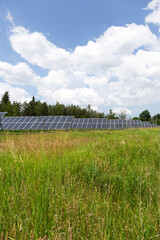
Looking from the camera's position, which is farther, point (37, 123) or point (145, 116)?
point (145, 116)

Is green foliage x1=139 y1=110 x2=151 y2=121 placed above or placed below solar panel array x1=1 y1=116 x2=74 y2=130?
above

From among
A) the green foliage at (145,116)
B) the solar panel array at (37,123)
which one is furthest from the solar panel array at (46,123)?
the green foliage at (145,116)

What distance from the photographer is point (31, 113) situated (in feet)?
179

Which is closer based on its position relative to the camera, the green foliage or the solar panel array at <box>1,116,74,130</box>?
the solar panel array at <box>1,116,74,130</box>

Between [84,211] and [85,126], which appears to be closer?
[84,211]

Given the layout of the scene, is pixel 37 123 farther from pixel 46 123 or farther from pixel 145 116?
pixel 145 116

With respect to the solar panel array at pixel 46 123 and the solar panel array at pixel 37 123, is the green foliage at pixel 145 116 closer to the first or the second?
the solar panel array at pixel 46 123

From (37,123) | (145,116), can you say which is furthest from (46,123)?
(145,116)

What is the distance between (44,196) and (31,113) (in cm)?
5557

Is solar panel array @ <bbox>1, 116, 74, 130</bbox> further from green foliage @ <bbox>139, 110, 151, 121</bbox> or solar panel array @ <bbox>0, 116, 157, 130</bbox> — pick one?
green foliage @ <bbox>139, 110, 151, 121</bbox>

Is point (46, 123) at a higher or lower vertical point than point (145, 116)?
lower

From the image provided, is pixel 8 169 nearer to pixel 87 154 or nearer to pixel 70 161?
pixel 70 161

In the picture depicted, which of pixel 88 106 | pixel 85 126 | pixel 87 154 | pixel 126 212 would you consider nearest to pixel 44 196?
pixel 126 212

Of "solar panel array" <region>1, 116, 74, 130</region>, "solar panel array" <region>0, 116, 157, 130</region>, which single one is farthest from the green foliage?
"solar panel array" <region>1, 116, 74, 130</region>
